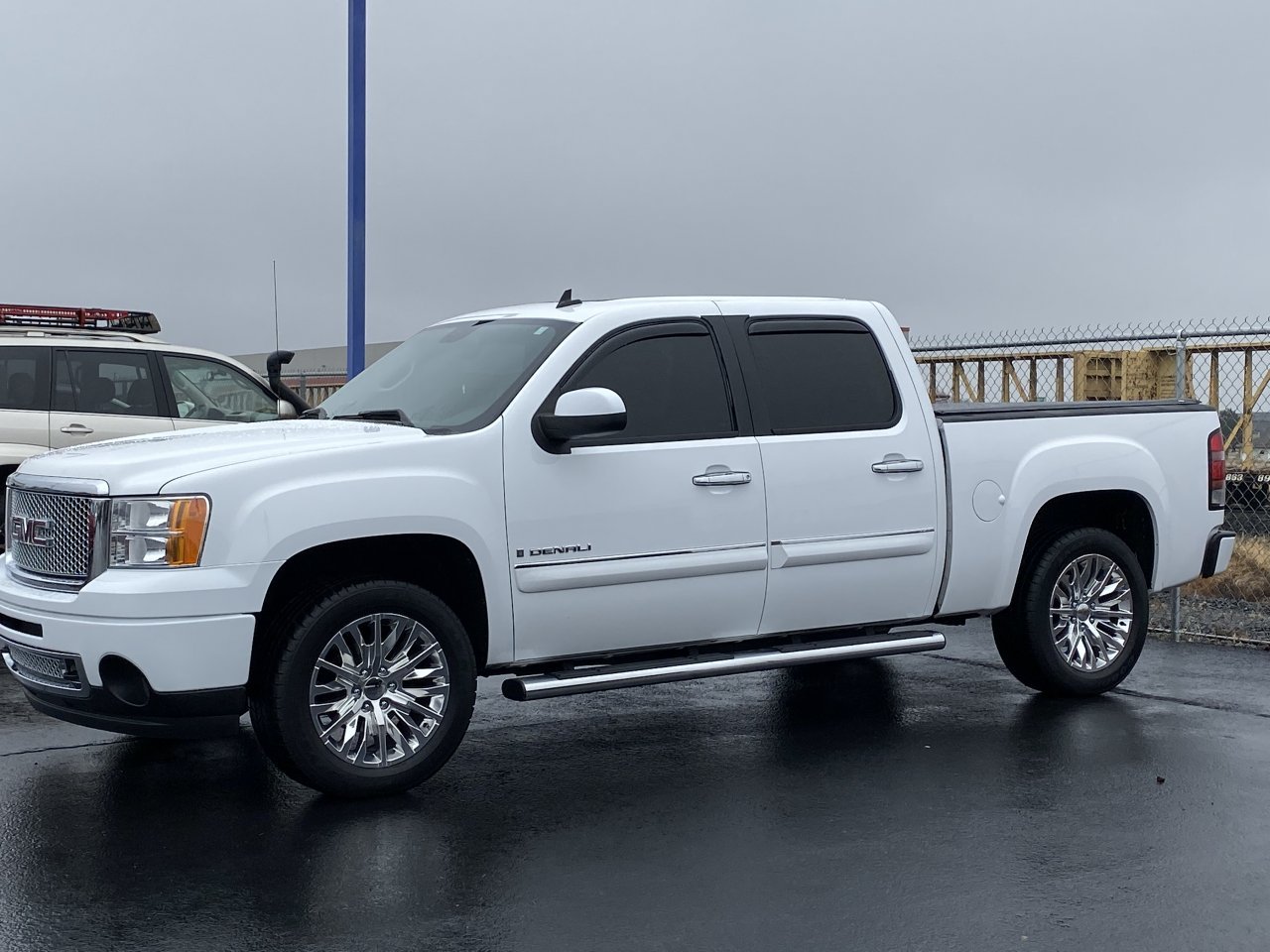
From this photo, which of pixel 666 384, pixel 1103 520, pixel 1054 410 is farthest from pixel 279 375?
pixel 1103 520

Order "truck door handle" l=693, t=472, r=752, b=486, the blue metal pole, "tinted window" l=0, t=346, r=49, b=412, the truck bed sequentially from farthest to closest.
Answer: the blue metal pole
"tinted window" l=0, t=346, r=49, b=412
the truck bed
"truck door handle" l=693, t=472, r=752, b=486

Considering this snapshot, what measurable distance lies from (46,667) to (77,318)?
741 centimetres

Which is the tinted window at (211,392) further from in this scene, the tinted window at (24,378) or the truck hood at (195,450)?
the truck hood at (195,450)

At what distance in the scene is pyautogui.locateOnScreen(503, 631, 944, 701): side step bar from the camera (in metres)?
6.34

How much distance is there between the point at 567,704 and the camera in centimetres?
833

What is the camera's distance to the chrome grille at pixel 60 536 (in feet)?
19.5

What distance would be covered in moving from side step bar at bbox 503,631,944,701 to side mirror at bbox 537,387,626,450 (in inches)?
41.1

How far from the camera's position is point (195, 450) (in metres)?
6.03

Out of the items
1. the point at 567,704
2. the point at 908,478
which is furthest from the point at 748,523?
the point at 567,704

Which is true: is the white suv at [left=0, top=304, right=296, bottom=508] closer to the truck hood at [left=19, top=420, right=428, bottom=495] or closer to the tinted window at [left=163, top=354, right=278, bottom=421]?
the tinted window at [left=163, top=354, right=278, bottom=421]

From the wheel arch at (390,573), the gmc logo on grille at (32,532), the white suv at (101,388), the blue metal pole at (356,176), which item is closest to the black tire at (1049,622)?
the wheel arch at (390,573)

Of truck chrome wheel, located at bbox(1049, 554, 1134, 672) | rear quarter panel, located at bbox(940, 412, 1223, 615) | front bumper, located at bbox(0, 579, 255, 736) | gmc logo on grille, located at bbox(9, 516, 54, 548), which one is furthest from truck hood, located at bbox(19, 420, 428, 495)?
Result: truck chrome wheel, located at bbox(1049, 554, 1134, 672)

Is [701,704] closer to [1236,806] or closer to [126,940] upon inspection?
[1236,806]

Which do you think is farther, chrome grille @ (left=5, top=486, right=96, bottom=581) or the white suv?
the white suv
